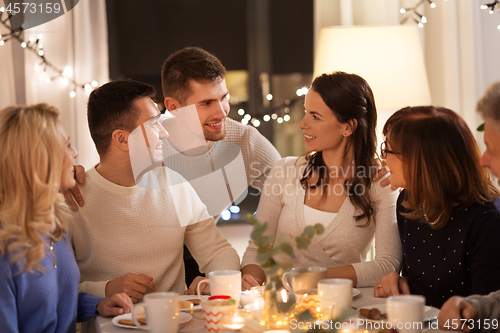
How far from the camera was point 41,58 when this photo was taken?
9.43 feet

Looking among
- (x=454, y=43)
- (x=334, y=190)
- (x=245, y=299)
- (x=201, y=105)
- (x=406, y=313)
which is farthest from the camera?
(x=454, y=43)

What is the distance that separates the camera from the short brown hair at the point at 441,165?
141 centimetres

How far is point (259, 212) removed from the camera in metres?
1.91

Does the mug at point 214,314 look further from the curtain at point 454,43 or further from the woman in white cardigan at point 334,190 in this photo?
the curtain at point 454,43

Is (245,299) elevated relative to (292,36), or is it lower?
lower

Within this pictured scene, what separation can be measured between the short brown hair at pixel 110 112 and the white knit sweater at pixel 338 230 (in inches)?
23.0

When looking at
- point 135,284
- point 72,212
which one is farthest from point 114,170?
point 135,284

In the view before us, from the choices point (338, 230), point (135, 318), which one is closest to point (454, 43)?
point (338, 230)

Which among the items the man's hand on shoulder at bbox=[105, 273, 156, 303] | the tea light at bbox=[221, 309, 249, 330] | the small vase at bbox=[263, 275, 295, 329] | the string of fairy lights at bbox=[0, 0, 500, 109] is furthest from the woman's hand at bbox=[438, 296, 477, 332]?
the string of fairy lights at bbox=[0, 0, 500, 109]

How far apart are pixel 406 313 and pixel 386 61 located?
155 cm

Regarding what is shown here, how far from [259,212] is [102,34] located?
1745 mm

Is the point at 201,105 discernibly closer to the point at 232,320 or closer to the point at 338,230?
the point at 338,230

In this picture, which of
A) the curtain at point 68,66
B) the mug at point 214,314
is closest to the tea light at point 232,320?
the mug at point 214,314

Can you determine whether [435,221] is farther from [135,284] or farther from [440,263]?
[135,284]
